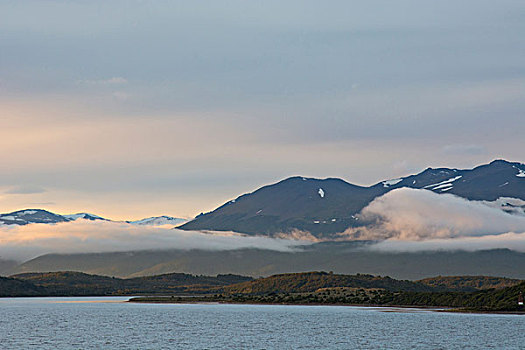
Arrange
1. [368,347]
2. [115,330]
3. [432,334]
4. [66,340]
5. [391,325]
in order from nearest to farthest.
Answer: [368,347]
[66,340]
[432,334]
[115,330]
[391,325]

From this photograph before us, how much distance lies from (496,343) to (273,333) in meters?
45.7

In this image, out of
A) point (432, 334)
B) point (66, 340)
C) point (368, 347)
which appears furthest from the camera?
point (432, 334)

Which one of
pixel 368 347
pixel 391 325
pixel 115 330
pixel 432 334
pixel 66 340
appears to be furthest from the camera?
pixel 391 325

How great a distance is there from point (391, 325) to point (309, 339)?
43.3 meters

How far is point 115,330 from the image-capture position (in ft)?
599

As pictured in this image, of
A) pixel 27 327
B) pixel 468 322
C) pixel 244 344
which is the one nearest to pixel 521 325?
pixel 468 322

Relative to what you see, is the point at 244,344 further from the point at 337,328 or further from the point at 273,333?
the point at 337,328

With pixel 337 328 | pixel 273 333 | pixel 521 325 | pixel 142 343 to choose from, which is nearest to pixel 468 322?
pixel 521 325

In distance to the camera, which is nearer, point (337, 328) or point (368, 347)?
point (368, 347)

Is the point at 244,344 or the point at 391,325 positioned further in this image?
the point at 391,325

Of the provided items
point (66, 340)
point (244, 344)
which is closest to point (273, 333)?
point (244, 344)

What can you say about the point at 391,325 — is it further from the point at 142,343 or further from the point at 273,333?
the point at 142,343

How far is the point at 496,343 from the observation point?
144125mm

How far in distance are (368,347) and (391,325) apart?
5681 cm
